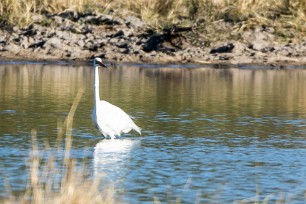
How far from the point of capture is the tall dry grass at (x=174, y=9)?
27.0m

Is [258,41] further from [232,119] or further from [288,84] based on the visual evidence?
[232,119]

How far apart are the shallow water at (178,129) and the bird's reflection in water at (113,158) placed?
0.5 inches

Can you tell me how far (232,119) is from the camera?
15.9 m

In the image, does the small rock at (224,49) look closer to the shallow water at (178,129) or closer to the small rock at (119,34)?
the shallow water at (178,129)

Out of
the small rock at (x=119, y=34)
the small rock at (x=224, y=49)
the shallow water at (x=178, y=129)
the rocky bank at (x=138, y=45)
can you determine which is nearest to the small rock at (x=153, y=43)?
the rocky bank at (x=138, y=45)

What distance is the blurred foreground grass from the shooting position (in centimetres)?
2683

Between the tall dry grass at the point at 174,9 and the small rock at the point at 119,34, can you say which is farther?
the tall dry grass at the point at 174,9

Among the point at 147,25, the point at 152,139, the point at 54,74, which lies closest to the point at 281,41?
the point at 147,25

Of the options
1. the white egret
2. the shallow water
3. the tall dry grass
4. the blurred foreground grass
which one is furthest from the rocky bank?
the white egret

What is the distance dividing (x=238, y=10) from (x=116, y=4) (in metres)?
3.64

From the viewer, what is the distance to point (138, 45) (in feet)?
85.5

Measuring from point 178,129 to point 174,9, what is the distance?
1340 centimetres

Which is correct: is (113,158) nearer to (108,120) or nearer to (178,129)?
(108,120)

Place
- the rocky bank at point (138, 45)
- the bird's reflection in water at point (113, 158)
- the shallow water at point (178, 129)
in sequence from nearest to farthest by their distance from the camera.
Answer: the shallow water at point (178, 129) < the bird's reflection in water at point (113, 158) < the rocky bank at point (138, 45)
